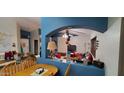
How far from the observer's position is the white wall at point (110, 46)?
100 centimetres

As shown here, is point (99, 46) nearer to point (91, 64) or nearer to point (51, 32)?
point (91, 64)

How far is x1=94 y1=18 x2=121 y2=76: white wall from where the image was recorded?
1.00m

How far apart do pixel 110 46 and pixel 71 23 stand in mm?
475

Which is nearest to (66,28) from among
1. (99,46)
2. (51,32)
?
(51,32)

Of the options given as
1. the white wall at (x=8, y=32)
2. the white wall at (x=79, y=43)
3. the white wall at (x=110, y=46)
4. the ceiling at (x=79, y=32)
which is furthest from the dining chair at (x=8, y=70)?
the white wall at (x=110, y=46)

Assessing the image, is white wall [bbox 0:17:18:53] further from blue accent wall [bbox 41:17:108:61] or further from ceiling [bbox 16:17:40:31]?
blue accent wall [bbox 41:17:108:61]

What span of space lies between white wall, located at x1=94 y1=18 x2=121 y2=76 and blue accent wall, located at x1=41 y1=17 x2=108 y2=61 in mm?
62

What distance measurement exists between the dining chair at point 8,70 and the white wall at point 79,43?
1.77 ft

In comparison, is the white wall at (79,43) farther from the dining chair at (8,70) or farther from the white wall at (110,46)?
the dining chair at (8,70)

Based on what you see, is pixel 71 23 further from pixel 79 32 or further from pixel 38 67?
pixel 38 67
